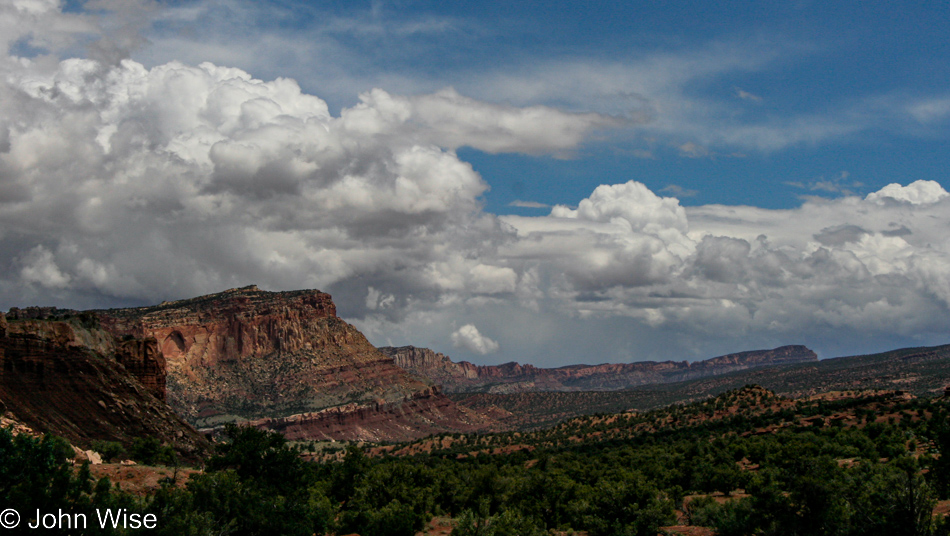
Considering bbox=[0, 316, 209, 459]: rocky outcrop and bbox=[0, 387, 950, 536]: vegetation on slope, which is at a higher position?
bbox=[0, 316, 209, 459]: rocky outcrop

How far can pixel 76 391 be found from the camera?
71500 millimetres

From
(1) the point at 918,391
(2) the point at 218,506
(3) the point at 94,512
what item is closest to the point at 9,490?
(3) the point at 94,512

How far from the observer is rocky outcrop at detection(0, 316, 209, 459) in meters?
67.0

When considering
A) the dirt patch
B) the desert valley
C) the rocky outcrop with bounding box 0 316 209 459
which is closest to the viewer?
the desert valley

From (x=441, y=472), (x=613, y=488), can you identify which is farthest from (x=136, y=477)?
(x=441, y=472)

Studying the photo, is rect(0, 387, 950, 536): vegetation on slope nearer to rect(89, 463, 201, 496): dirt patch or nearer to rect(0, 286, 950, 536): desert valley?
rect(0, 286, 950, 536): desert valley

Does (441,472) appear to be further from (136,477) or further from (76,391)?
(76,391)

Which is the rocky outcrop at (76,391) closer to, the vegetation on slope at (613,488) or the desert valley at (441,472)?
the desert valley at (441,472)

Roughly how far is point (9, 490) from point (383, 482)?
32.3m

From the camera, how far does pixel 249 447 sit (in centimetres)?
5519

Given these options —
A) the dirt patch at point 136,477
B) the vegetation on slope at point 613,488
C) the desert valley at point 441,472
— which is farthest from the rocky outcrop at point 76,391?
the dirt patch at point 136,477

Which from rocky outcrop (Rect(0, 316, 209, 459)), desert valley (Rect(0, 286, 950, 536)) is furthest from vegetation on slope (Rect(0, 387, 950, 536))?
rocky outcrop (Rect(0, 316, 209, 459))

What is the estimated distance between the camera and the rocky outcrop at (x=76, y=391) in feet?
220

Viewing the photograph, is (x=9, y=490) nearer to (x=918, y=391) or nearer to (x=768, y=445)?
(x=768, y=445)
